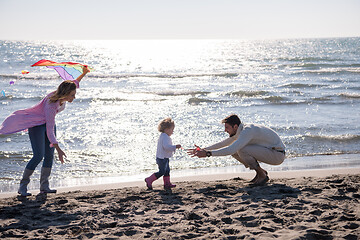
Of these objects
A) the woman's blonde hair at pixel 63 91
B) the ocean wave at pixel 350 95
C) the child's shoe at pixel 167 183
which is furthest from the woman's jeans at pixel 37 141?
the ocean wave at pixel 350 95

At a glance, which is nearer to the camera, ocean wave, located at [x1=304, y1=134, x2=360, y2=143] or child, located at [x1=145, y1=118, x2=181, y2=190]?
child, located at [x1=145, y1=118, x2=181, y2=190]

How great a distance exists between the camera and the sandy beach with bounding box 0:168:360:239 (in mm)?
3865

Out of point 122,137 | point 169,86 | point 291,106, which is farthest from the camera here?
point 169,86

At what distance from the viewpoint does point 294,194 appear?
16.4 ft

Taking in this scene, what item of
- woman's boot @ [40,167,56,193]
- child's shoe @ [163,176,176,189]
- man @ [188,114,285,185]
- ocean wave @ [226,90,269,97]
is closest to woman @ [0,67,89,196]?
woman's boot @ [40,167,56,193]

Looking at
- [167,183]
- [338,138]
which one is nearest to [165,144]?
[167,183]

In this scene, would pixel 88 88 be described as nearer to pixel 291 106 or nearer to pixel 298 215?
pixel 291 106

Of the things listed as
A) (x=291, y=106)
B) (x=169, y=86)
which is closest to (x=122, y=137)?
(x=291, y=106)

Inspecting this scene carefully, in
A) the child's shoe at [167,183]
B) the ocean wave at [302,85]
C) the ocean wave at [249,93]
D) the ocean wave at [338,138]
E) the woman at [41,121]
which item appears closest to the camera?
the woman at [41,121]

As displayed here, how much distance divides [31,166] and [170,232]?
231cm

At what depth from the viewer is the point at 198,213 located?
440 centimetres

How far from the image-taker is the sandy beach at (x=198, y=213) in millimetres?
3865

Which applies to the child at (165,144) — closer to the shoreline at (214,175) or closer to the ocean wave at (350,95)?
the shoreline at (214,175)

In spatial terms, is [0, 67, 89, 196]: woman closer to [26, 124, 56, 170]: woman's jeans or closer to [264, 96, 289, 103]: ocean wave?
[26, 124, 56, 170]: woman's jeans
